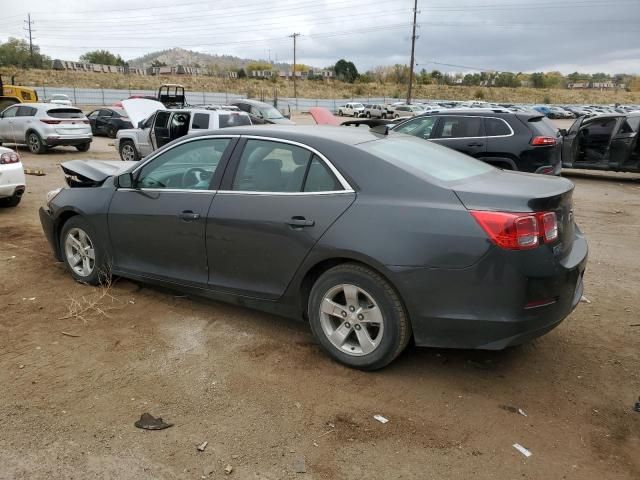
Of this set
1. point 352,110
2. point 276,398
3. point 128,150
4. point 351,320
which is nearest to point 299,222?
point 351,320

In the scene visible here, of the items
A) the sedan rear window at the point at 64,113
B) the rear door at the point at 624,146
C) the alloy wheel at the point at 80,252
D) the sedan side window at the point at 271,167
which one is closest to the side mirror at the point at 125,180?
the alloy wheel at the point at 80,252

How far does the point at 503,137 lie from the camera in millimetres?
10359

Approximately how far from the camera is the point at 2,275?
18.0 ft

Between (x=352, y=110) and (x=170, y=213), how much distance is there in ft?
164

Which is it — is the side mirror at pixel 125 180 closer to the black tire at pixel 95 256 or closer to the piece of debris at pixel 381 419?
the black tire at pixel 95 256

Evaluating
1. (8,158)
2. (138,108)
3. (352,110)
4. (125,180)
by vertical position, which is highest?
(352,110)

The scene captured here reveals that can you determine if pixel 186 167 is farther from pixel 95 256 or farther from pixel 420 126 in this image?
pixel 420 126

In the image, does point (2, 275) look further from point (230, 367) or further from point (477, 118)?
point (477, 118)

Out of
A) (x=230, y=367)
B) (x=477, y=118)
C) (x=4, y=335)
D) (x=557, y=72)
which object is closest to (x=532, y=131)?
(x=477, y=118)

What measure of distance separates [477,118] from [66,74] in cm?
7582

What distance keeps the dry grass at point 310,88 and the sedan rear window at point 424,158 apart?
220 feet

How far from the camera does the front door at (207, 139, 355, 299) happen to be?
3660 millimetres

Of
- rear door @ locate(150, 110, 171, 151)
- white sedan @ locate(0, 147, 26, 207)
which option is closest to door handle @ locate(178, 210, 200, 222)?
white sedan @ locate(0, 147, 26, 207)

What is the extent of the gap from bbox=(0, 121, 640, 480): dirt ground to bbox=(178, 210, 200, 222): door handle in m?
0.83
